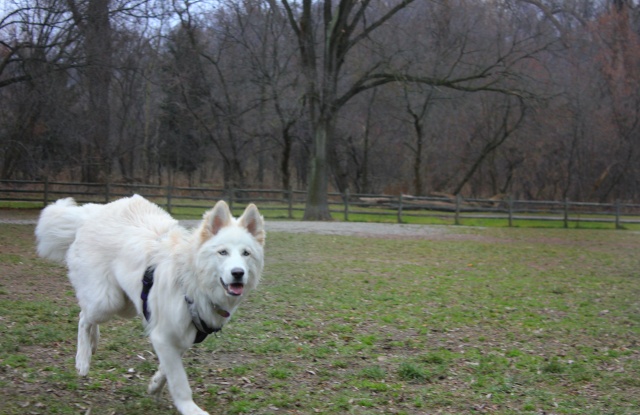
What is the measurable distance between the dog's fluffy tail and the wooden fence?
20.4 meters

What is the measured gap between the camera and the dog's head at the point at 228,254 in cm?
458

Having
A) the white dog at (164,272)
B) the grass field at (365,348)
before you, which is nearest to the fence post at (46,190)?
the grass field at (365,348)

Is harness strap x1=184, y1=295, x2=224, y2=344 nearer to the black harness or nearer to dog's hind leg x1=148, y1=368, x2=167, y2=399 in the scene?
the black harness

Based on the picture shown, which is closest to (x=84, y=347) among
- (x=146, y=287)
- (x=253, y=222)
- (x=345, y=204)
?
(x=146, y=287)

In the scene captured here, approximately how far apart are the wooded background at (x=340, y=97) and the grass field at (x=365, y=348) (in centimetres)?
1236

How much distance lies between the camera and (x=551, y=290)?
37.8 feet

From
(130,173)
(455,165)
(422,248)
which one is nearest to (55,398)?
(422,248)

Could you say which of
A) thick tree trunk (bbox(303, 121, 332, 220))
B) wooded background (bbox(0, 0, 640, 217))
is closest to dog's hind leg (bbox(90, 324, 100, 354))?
wooded background (bbox(0, 0, 640, 217))

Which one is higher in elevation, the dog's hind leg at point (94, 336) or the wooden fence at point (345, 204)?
the wooden fence at point (345, 204)

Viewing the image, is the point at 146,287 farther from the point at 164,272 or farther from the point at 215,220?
the point at 215,220

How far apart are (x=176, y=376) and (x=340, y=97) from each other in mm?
26557

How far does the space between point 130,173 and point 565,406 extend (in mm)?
35613

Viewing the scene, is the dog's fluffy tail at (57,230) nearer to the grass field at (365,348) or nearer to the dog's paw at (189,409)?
the grass field at (365,348)

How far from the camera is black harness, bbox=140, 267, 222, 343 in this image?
4730 millimetres
